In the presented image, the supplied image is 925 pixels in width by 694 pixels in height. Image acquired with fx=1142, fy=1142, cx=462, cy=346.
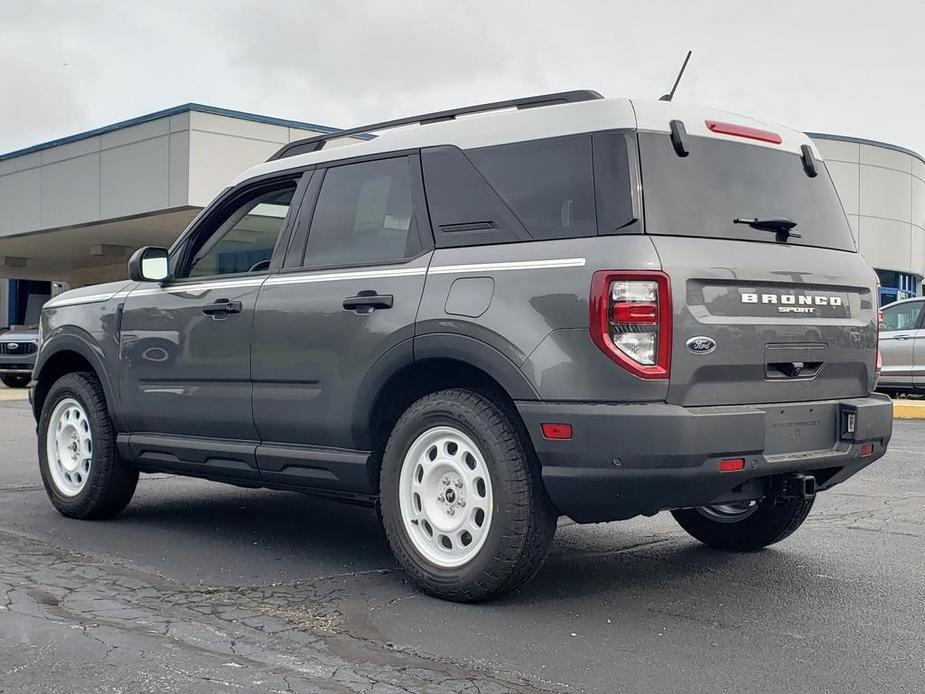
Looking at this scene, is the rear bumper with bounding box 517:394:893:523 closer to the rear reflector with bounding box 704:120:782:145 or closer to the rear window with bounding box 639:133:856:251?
the rear window with bounding box 639:133:856:251

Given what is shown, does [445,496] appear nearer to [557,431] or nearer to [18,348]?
[557,431]

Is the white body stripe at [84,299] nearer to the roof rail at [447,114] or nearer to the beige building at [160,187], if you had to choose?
the roof rail at [447,114]

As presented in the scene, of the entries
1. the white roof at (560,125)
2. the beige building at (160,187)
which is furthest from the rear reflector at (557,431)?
the beige building at (160,187)

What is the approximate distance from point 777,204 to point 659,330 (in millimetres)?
1099

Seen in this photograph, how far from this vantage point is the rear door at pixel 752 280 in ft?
14.0

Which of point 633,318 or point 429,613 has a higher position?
point 633,318

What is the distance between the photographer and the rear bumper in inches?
163

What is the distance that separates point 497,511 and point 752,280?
134cm

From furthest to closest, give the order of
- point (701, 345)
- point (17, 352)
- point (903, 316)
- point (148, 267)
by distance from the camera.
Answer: point (17, 352) < point (903, 316) < point (148, 267) < point (701, 345)

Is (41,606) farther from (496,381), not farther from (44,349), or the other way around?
(44,349)

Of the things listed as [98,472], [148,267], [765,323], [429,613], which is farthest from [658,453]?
[98,472]

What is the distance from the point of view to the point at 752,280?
445 centimetres

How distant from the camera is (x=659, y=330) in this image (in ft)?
13.7

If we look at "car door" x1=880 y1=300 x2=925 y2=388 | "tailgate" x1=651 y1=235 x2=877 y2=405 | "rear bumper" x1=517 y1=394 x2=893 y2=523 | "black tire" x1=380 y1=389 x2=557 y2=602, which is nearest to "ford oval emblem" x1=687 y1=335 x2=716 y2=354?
"tailgate" x1=651 y1=235 x2=877 y2=405
